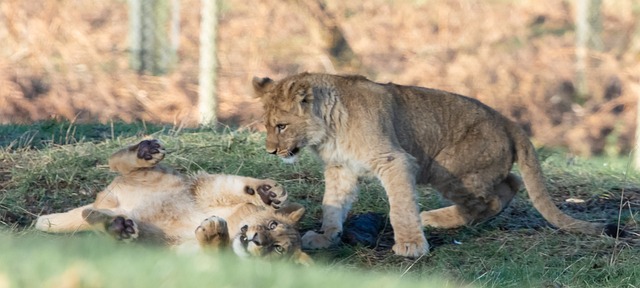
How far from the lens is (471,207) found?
6.49m

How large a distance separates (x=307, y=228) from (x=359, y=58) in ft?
29.1

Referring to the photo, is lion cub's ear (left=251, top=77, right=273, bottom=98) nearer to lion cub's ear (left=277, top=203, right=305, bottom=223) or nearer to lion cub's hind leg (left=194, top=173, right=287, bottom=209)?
lion cub's hind leg (left=194, top=173, right=287, bottom=209)

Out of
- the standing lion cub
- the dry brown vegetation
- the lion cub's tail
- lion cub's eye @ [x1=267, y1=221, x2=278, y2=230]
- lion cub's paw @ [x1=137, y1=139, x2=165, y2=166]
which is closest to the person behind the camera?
lion cub's eye @ [x1=267, y1=221, x2=278, y2=230]

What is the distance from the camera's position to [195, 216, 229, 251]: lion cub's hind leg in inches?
194

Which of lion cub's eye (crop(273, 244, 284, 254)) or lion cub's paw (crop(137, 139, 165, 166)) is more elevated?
lion cub's paw (crop(137, 139, 165, 166))

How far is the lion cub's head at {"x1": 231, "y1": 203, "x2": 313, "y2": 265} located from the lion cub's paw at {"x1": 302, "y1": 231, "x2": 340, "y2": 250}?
1.63ft

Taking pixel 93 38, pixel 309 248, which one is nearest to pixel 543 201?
pixel 309 248

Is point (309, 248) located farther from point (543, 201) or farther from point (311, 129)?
point (543, 201)

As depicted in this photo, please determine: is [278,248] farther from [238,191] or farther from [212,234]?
[238,191]

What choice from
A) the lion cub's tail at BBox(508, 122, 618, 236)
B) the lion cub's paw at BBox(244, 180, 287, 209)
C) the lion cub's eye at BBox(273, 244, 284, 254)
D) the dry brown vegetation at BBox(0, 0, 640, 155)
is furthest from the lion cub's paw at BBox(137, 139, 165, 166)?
the dry brown vegetation at BBox(0, 0, 640, 155)

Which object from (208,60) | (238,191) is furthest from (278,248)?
(208,60)

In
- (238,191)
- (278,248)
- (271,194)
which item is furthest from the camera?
(238,191)

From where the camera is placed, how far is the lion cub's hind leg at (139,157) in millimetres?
5723

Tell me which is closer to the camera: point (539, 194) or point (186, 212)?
point (186, 212)
